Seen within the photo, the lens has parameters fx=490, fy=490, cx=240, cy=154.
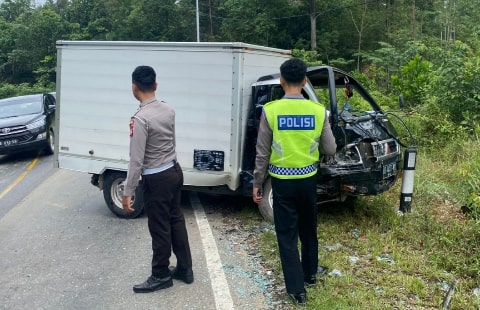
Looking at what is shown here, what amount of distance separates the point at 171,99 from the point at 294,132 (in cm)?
299

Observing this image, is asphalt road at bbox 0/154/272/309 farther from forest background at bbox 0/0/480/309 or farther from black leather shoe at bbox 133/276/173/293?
forest background at bbox 0/0/480/309

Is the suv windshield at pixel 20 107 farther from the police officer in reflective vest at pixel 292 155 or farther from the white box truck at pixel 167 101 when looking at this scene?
the police officer in reflective vest at pixel 292 155

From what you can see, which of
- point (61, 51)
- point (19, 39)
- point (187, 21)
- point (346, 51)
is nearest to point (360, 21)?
point (346, 51)

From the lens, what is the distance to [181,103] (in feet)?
21.6

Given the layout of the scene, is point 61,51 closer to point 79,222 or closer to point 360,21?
point 79,222

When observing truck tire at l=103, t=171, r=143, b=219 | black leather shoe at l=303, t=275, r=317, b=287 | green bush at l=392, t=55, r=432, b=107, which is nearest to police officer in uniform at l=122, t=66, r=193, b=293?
black leather shoe at l=303, t=275, r=317, b=287

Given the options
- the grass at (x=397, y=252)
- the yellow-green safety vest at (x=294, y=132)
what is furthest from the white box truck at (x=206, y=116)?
the yellow-green safety vest at (x=294, y=132)

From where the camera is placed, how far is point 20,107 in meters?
13.3

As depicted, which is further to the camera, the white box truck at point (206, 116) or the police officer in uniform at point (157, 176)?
the white box truck at point (206, 116)

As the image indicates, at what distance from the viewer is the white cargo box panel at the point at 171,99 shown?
6363mm

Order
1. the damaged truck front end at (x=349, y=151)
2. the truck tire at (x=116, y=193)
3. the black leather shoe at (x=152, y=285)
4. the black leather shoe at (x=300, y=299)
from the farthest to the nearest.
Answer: the truck tire at (x=116, y=193), the damaged truck front end at (x=349, y=151), the black leather shoe at (x=152, y=285), the black leather shoe at (x=300, y=299)

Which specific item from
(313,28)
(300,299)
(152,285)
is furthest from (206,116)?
(313,28)

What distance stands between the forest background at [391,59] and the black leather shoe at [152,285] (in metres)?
1.47

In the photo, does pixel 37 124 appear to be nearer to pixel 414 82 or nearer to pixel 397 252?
pixel 397 252
